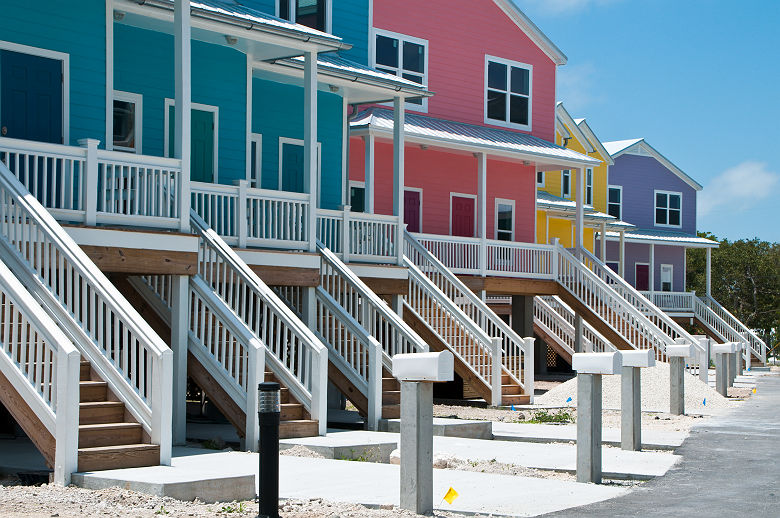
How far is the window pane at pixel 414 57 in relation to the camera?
28062mm

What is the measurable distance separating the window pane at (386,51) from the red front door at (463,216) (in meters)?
4.27

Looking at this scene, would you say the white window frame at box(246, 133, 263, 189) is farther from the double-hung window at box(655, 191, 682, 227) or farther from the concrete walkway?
the double-hung window at box(655, 191, 682, 227)

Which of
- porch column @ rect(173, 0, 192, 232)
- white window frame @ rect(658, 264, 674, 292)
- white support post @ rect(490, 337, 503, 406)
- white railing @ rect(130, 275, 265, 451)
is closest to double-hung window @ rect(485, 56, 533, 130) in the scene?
white support post @ rect(490, 337, 503, 406)

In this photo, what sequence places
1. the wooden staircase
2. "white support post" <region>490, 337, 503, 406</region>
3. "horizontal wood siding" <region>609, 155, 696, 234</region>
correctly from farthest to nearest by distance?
"horizontal wood siding" <region>609, 155, 696, 234</region>
"white support post" <region>490, 337, 503, 406</region>
the wooden staircase

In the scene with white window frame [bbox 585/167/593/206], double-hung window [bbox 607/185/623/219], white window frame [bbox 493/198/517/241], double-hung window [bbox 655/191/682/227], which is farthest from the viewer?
double-hung window [bbox 655/191/682/227]

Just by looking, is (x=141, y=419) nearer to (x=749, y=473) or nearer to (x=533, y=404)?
(x=749, y=473)

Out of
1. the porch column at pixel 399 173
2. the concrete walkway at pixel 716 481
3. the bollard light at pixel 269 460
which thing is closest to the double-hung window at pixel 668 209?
the porch column at pixel 399 173

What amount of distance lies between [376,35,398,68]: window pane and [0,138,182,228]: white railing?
12.9m

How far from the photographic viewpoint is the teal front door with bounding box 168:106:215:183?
18.5 m

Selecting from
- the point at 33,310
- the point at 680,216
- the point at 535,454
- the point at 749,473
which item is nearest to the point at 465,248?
the point at 535,454

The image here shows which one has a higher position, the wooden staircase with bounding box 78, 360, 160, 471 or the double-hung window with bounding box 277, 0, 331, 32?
the double-hung window with bounding box 277, 0, 331, 32

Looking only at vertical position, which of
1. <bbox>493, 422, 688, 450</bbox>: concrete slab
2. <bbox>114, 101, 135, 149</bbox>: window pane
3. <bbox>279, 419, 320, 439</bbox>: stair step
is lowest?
<bbox>493, 422, 688, 450</bbox>: concrete slab

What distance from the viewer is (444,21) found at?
29.0 meters

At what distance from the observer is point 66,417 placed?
9.80 meters
